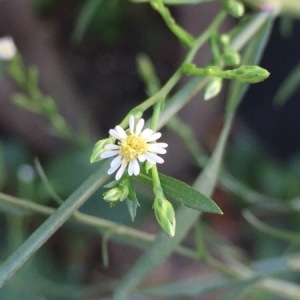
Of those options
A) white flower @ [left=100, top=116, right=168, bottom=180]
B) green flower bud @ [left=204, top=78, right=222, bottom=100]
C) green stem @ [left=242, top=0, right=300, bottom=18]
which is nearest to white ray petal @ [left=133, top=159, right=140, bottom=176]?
white flower @ [left=100, top=116, right=168, bottom=180]

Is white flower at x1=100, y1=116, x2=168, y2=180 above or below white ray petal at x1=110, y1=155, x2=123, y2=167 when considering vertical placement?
above

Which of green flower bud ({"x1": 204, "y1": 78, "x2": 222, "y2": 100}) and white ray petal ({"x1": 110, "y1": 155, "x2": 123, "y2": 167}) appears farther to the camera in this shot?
green flower bud ({"x1": 204, "y1": 78, "x2": 222, "y2": 100})

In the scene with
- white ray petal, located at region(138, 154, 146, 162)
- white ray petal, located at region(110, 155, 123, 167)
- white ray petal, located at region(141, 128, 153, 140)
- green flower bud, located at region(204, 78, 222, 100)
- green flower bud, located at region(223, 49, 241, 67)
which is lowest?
white ray petal, located at region(110, 155, 123, 167)

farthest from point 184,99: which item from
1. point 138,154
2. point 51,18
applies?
point 51,18

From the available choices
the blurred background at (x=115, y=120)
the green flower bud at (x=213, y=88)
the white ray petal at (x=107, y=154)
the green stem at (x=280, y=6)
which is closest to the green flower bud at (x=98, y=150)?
the white ray petal at (x=107, y=154)

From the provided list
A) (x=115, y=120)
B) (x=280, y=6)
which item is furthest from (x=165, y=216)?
(x=115, y=120)

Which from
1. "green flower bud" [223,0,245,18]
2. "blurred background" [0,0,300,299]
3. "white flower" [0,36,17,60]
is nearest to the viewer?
"green flower bud" [223,0,245,18]

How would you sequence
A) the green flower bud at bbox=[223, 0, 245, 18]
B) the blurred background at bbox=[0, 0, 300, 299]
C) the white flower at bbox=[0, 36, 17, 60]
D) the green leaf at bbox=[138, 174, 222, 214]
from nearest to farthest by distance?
the green leaf at bbox=[138, 174, 222, 214], the green flower bud at bbox=[223, 0, 245, 18], the white flower at bbox=[0, 36, 17, 60], the blurred background at bbox=[0, 0, 300, 299]

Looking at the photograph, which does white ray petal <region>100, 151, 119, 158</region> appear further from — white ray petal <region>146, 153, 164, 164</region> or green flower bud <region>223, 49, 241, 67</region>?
green flower bud <region>223, 49, 241, 67</region>

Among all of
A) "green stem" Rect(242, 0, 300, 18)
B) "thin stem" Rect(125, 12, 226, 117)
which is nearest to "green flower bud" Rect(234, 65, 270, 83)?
"thin stem" Rect(125, 12, 226, 117)
